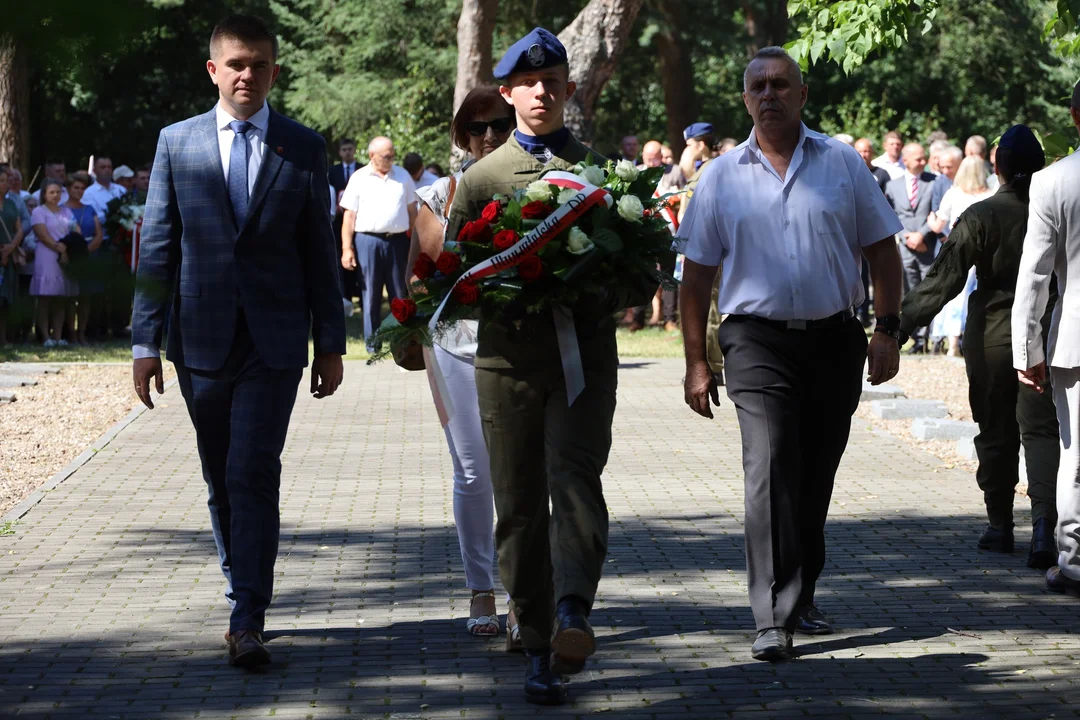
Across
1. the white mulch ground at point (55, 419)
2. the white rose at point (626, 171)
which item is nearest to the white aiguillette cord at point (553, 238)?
the white rose at point (626, 171)

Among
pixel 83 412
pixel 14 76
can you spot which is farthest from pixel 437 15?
pixel 14 76

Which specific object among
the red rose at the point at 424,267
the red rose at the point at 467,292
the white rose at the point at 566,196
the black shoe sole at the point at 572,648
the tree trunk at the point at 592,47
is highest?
the tree trunk at the point at 592,47

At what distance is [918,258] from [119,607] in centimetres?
1358

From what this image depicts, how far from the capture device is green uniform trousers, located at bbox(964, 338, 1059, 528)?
735 centimetres

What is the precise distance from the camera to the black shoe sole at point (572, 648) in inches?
182

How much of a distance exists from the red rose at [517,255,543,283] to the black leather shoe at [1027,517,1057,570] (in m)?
3.63

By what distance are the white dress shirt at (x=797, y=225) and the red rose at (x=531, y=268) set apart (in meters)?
0.95

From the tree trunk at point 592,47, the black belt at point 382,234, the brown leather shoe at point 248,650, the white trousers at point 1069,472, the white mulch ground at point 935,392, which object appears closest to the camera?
the brown leather shoe at point 248,650

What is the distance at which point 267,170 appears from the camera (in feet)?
17.3

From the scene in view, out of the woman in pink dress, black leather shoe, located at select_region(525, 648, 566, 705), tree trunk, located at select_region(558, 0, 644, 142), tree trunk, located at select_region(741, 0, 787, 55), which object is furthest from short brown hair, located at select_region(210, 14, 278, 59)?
tree trunk, located at select_region(741, 0, 787, 55)

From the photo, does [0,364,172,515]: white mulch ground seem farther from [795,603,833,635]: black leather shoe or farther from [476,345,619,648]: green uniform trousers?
[795,603,833,635]: black leather shoe

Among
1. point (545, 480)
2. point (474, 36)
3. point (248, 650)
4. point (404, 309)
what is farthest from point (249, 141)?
point (474, 36)

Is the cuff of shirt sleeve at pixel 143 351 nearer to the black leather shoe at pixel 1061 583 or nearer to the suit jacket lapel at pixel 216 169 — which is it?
the suit jacket lapel at pixel 216 169

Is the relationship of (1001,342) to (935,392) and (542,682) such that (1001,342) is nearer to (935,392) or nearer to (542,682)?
(542,682)
